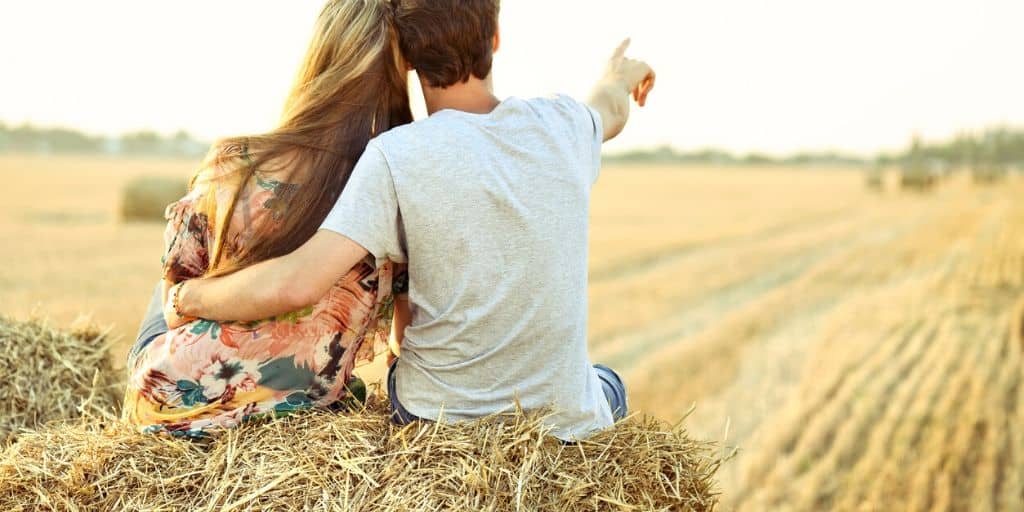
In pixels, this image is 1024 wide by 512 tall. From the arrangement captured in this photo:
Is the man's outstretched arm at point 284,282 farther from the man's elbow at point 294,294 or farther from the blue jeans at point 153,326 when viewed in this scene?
the blue jeans at point 153,326

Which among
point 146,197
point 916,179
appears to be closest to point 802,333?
point 146,197

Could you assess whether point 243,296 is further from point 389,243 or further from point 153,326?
point 153,326

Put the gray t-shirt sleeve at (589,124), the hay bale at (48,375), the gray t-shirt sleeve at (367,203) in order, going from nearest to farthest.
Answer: the gray t-shirt sleeve at (367,203)
the gray t-shirt sleeve at (589,124)
the hay bale at (48,375)

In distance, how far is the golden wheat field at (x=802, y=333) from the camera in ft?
15.0

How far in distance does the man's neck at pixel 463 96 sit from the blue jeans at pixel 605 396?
622mm

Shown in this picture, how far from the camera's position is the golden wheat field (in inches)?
180

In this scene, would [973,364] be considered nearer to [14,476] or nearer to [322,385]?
[322,385]

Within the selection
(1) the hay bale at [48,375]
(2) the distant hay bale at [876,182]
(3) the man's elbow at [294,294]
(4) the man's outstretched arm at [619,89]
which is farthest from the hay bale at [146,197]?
(2) the distant hay bale at [876,182]

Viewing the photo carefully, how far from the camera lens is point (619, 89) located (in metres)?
2.45

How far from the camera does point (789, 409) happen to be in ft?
18.3

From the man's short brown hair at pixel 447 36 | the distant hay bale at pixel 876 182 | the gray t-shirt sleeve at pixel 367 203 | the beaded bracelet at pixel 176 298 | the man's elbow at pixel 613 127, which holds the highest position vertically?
the man's short brown hair at pixel 447 36

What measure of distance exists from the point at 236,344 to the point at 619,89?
46.0 inches

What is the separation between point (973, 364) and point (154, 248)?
10098 millimetres

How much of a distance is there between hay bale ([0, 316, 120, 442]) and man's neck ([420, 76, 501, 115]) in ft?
4.43
